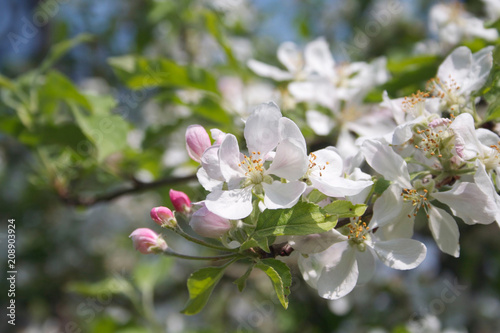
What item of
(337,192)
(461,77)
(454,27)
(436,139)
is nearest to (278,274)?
(337,192)

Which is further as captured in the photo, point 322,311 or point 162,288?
point 162,288

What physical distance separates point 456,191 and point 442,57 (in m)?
0.75

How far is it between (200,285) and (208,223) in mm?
121

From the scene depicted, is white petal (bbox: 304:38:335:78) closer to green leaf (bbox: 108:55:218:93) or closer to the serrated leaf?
green leaf (bbox: 108:55:218:93)

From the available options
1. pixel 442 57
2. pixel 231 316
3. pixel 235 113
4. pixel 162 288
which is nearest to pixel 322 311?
pixel 231 316

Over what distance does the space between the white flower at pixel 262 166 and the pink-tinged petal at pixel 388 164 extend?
15 centimetres

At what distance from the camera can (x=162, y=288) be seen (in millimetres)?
3576

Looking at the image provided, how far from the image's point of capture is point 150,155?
6.61 feet

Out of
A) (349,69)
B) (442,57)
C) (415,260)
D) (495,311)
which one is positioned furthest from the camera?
(495,311)

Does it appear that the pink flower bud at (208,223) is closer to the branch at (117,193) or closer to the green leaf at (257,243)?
→ the green leaf at (257,243)

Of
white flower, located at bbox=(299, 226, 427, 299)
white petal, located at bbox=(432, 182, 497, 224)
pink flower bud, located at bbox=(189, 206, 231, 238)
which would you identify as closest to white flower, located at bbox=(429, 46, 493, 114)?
white petal, located at bbox=(432, 182, 497, 224)

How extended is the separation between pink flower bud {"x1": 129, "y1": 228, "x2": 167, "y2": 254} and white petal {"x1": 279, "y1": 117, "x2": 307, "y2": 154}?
28 centimetres

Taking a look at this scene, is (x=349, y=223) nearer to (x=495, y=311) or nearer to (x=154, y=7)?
(x=154, y=7)

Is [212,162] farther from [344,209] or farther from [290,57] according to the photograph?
[290,57]
